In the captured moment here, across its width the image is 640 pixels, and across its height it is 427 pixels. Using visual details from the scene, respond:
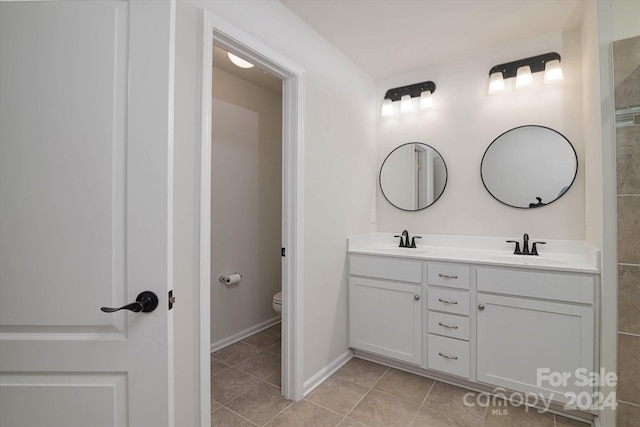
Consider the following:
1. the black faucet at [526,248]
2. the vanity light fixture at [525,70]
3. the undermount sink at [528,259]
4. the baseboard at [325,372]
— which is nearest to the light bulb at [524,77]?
the vanity light fixture at [525,70]

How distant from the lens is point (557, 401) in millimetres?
1729

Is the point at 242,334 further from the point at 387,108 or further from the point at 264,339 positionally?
the point at 387,108

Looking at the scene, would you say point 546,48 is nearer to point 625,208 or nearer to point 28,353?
point 625,208

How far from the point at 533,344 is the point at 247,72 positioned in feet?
9.91

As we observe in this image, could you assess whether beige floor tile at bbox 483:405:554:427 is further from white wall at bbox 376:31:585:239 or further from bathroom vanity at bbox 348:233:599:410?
white wall at bbox 376:31:585:239

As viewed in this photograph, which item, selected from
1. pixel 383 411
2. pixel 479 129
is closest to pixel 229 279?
pixel 383 411

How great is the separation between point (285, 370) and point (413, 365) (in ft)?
3.20

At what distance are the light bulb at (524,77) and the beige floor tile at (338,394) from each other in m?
2.49

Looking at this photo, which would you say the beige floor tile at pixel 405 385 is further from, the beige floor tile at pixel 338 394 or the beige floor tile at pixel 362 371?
the beige floor tile at pixel 338 394

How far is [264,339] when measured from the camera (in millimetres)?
2881

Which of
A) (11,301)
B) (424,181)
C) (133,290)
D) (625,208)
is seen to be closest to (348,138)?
(424,181)

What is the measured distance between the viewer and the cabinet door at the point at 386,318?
218 cm

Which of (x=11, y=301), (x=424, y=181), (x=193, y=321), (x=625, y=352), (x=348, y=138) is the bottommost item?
(x=625, y=352)

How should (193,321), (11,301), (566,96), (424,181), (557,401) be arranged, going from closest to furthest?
(11,301) → (193,321) → (557,401) → (566,96) → (424,181)
